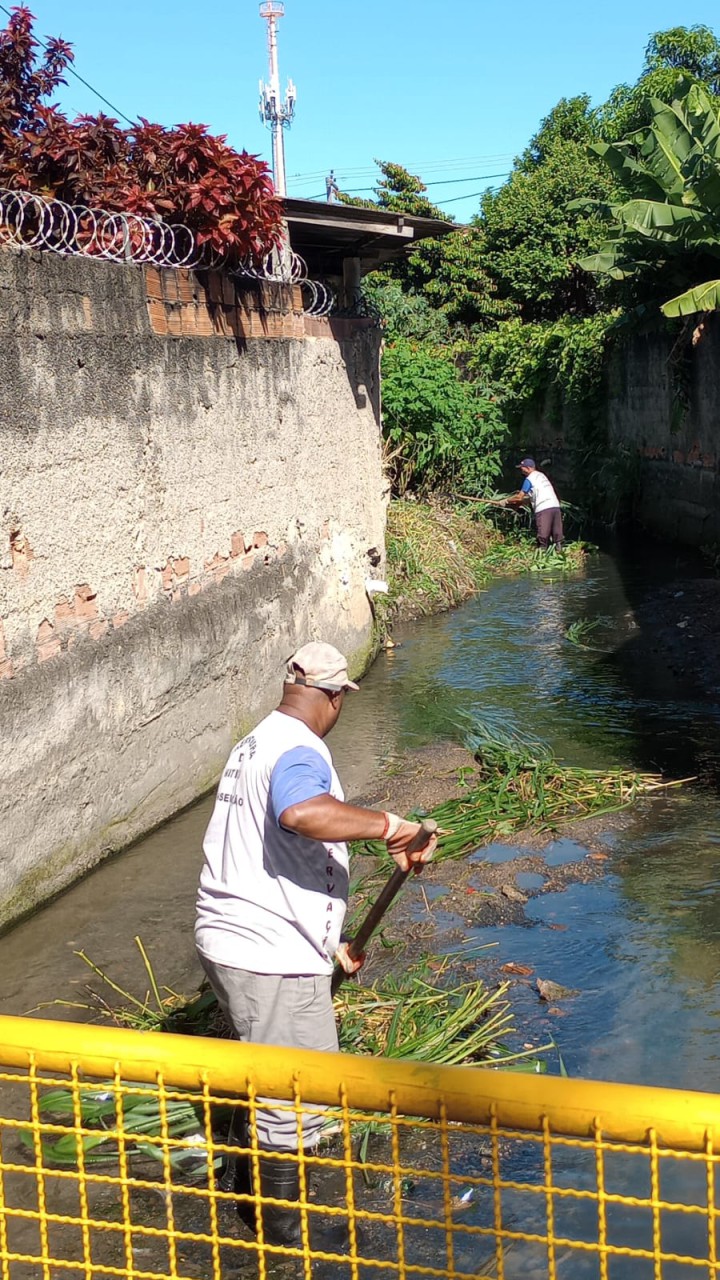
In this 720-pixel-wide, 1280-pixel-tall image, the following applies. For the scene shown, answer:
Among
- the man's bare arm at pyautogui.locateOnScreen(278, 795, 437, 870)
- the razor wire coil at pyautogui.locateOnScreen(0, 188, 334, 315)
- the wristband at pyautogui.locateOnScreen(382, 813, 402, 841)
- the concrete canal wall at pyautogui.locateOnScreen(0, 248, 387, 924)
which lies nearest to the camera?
the man's bare arm at pyautogui.locateOnScreen(278, 795, 437, 870)

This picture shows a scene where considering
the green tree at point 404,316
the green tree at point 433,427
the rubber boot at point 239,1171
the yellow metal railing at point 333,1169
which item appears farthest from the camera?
the green tree at point 404,316

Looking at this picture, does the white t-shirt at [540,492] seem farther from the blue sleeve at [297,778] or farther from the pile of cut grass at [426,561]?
the blue sleeve at [297,778]

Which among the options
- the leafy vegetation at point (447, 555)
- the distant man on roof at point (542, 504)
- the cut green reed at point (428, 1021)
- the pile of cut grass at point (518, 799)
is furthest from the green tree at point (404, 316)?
the cut green reed at point (428, 1021)

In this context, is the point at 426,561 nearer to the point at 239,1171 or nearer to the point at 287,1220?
the point at 239,1171

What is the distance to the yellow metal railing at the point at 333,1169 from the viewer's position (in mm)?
2104

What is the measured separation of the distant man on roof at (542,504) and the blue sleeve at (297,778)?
1295cm

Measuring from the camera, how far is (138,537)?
7023 millimetres

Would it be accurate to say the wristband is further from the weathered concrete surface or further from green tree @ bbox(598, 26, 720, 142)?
green tree @ bbox(598, 26, 720, 142)

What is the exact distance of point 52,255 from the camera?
6.07m

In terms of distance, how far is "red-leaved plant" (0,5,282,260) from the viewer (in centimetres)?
736

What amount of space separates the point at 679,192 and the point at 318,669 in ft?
41.7

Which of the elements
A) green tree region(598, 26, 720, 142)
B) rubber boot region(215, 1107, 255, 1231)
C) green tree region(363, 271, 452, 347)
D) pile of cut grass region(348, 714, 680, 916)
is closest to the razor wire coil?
pile of cut grass region(348, 714, 680, 916)

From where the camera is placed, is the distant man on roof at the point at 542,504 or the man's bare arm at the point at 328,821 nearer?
the man's bare arm at the point at 328,821

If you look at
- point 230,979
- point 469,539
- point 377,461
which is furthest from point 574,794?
point 469,539
